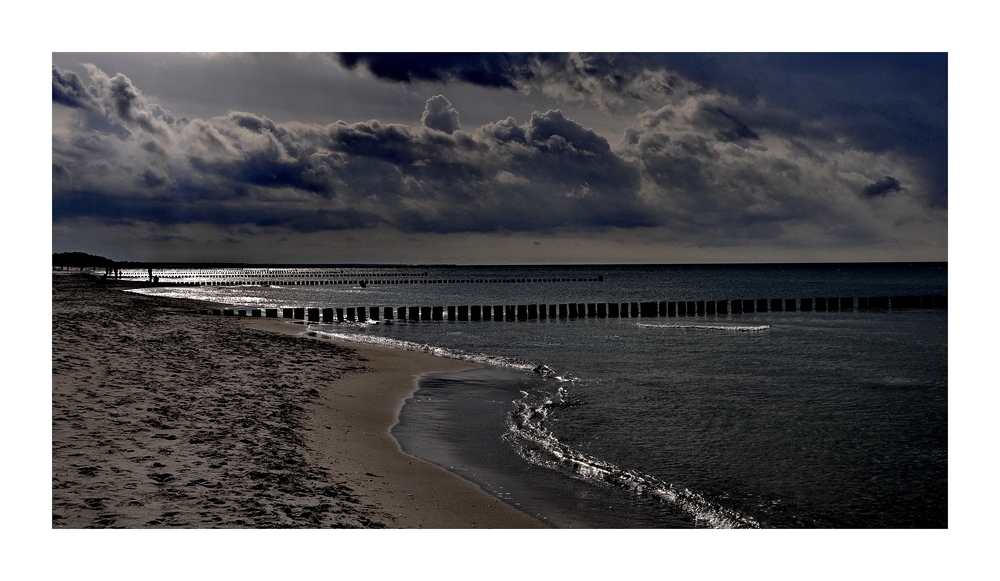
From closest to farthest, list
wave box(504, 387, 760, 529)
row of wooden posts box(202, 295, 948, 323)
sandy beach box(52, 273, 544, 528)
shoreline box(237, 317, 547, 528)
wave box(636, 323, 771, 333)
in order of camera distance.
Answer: sandy beach box(52, 273, 544, 528) < shoreline box(237, 317, 547, 528) < wave box(504, 387, 760, 529) < wave box(636, 323, 771, 333) < row of wooden posts box(202, 295, 948, 323)

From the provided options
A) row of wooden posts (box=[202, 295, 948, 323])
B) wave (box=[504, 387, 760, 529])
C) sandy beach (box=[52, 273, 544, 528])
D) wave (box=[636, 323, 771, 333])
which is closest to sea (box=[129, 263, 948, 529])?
wave (box=[504, 387, 760, 529])

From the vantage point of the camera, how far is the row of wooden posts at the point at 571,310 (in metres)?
39.4

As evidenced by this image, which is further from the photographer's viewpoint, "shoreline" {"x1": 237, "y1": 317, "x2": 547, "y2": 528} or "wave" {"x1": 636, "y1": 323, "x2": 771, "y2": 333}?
"wave" {"x1": 636, "y1": 323, "x2": 771, "y2": 333}

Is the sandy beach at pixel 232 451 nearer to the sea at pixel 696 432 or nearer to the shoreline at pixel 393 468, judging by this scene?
the shoreline at pixel 393 468

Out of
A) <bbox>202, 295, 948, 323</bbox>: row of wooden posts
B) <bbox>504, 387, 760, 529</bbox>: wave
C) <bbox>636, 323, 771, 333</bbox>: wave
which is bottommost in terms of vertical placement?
<bbox>504, 387, 760, 529</bbox>: wave

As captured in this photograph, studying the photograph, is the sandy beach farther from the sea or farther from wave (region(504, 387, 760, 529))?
wave (region(504, 387, 760, 529))

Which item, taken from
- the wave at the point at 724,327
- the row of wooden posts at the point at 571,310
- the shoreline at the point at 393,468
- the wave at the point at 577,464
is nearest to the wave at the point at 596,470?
the wave at the point at 577,464

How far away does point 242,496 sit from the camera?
7238 millimetres

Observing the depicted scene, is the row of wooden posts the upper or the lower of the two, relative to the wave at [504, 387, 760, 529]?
upper

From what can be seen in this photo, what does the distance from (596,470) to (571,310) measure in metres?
33.8

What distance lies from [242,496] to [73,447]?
2819 mm

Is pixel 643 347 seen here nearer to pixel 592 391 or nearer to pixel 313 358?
pixel 592 391

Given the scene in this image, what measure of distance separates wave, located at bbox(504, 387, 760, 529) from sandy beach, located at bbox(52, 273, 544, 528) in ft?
6.08

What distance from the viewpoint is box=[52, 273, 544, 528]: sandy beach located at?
690cm
